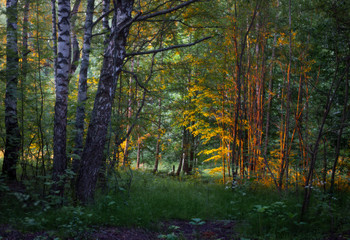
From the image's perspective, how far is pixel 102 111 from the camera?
12.7 feet

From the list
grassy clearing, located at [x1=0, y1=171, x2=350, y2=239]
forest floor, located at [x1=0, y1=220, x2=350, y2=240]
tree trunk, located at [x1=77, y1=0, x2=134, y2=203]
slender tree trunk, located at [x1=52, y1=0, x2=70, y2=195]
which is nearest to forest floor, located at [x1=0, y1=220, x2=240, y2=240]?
forest floor, located at [x1=0, y1=220, x2=350, y2=240]

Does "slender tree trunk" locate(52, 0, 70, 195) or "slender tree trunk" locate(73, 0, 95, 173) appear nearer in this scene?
"slender tree trunk" locate(52, 0, 70, 195)

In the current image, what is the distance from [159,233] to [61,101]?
2.51 m

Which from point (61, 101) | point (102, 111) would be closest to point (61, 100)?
point (61, 101)

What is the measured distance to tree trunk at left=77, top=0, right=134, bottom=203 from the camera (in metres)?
3.82

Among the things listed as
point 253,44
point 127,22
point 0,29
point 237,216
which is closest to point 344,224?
point 237,216

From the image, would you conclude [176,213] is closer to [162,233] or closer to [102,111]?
[162,233]

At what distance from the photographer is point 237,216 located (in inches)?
160

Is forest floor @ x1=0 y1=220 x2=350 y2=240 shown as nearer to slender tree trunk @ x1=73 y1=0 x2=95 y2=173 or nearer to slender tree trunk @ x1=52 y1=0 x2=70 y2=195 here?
slender tree trunk @ x1=52 y1=0 x2=70 y2=195

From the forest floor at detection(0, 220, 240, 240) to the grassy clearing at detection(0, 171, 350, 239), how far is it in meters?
0.11

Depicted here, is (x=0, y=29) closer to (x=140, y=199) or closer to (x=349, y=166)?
(x=140, y=199)

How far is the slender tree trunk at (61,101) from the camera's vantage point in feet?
12.6

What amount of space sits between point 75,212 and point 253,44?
18.1 ft

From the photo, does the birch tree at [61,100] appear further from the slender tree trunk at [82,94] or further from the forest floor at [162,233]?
the forest floor at [162,233]
